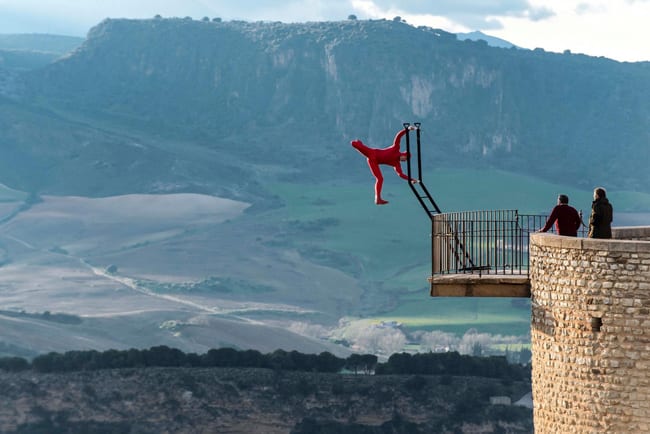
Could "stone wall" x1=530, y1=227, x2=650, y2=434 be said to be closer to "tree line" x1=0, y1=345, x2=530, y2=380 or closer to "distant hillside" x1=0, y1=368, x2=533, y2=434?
"distant hillside" x1=0, y1=368, x2=533, y2=434

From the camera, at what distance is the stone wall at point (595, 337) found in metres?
18.2

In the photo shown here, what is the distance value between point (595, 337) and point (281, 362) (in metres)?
131

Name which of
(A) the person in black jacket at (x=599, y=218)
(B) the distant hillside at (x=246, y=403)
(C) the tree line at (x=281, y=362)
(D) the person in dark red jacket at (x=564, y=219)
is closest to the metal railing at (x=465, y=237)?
(D) the person in dark red jacket at (x=564, y=219)

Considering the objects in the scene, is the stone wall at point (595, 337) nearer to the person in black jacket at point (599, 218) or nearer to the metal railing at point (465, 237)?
the person in black jacket at point (599, 218)

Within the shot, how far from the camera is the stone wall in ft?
59.9

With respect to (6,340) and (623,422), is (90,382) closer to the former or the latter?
(6,340)

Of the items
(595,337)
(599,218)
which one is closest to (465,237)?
(599,218)

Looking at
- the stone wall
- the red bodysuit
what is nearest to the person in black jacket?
the stone wall

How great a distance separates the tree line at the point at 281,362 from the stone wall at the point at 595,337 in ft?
391

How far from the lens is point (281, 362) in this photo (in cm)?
14925

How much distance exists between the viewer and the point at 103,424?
141 meters

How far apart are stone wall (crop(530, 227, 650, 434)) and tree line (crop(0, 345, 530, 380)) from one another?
119121mm

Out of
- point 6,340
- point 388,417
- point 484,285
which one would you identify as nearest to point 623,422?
point 484,285

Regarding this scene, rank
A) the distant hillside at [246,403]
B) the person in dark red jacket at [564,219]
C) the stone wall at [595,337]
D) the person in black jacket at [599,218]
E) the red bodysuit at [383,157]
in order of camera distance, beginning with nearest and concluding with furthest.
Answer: the stone wall at [595,337] → the person in black jacket at [599,218] → the person in dark red jacket at [564,219] → the red bodysuit at [383,157] → the distant hillside at [246,403]
